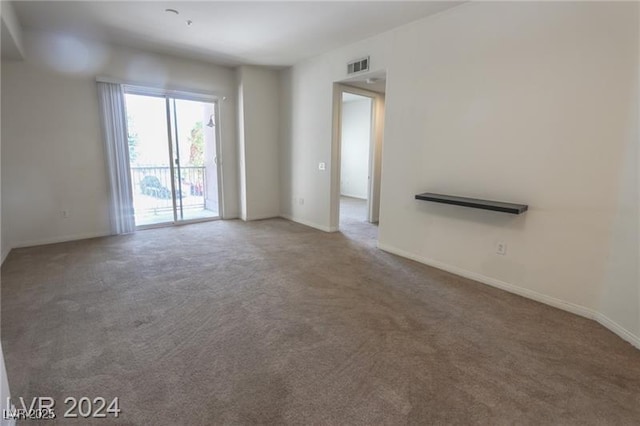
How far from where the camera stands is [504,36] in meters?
2.82

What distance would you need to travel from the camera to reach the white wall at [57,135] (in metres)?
3.89

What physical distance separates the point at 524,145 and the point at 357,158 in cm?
626

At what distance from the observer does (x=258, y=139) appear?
5688mm

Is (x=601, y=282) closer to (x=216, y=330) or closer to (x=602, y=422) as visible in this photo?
(x=602, y=422)

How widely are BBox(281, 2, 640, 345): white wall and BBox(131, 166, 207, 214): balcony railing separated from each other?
358 centimetres

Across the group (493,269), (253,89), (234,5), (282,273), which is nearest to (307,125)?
(253,89)

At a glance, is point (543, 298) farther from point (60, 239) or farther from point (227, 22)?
point (60, 239)

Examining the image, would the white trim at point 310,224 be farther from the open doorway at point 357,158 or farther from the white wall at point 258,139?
the white wall at point 258,139

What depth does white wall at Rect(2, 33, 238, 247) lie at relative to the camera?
389 cm

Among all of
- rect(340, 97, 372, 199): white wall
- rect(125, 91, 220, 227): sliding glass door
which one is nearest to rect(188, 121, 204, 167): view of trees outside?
rect(125, 91, 220, 227): sliding glass door

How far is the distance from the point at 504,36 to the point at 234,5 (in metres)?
2.57

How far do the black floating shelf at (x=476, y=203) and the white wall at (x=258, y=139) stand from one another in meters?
3.24

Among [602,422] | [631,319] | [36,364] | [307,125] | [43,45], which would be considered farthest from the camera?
[307,125]

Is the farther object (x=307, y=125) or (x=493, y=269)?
(x=307, y=125)
